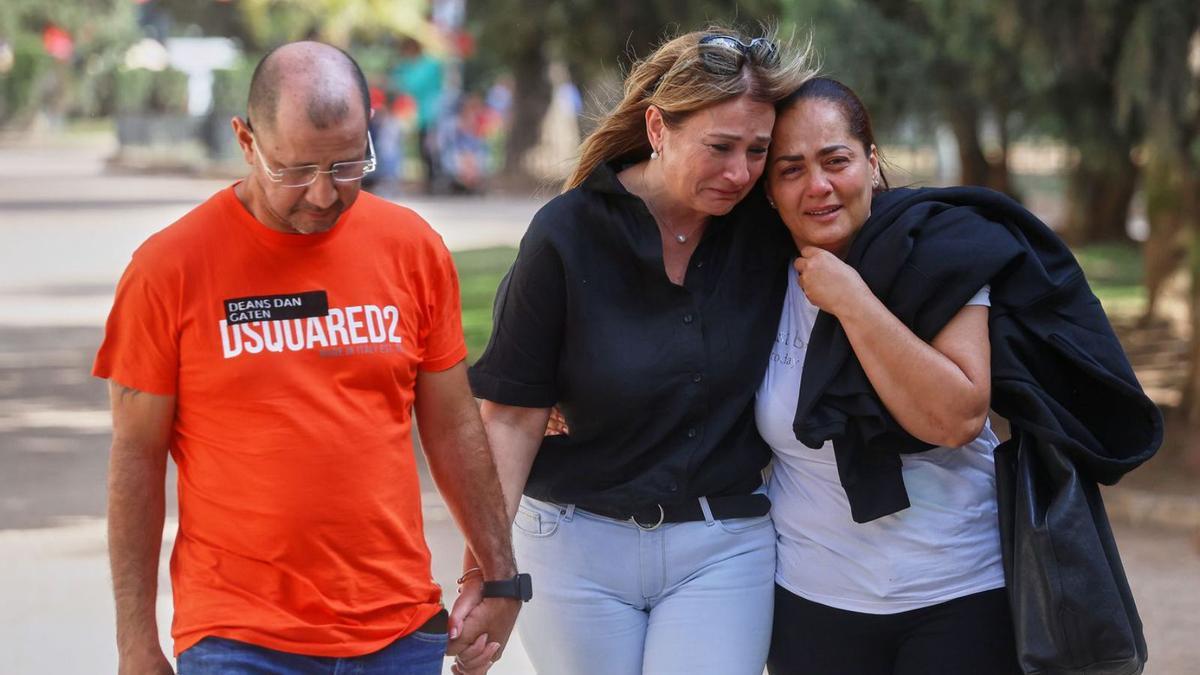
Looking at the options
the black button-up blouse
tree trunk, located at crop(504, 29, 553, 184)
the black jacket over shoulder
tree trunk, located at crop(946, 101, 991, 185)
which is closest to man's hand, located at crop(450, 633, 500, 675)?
the black button-up blouse

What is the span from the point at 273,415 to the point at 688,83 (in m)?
1.08

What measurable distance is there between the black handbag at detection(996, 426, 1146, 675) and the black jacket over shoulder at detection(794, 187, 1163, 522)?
86 millimetres

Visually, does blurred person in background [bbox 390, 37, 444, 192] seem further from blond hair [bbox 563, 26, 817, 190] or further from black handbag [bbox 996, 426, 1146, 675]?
black handbag [bbox 996, 426, 1146, 675]

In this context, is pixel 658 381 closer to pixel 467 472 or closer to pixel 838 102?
pixel 467 472

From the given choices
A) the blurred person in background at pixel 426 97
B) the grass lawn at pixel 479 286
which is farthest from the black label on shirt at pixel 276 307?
the blurred person in background at pixel 426 97

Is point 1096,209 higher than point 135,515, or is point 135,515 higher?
point 135,515

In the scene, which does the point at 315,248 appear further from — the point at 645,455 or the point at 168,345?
the point at 645,455

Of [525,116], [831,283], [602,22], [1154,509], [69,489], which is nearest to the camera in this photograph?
[831,283]

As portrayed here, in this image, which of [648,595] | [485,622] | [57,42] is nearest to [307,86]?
[485,622]

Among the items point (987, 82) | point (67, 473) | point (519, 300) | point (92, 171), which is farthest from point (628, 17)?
point (92, 171)

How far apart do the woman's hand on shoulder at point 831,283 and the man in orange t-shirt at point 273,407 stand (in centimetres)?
80

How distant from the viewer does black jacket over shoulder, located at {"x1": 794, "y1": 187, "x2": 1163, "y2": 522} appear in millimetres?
2998

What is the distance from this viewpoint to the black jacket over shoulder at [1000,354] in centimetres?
300

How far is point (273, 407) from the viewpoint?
9.20 ft
